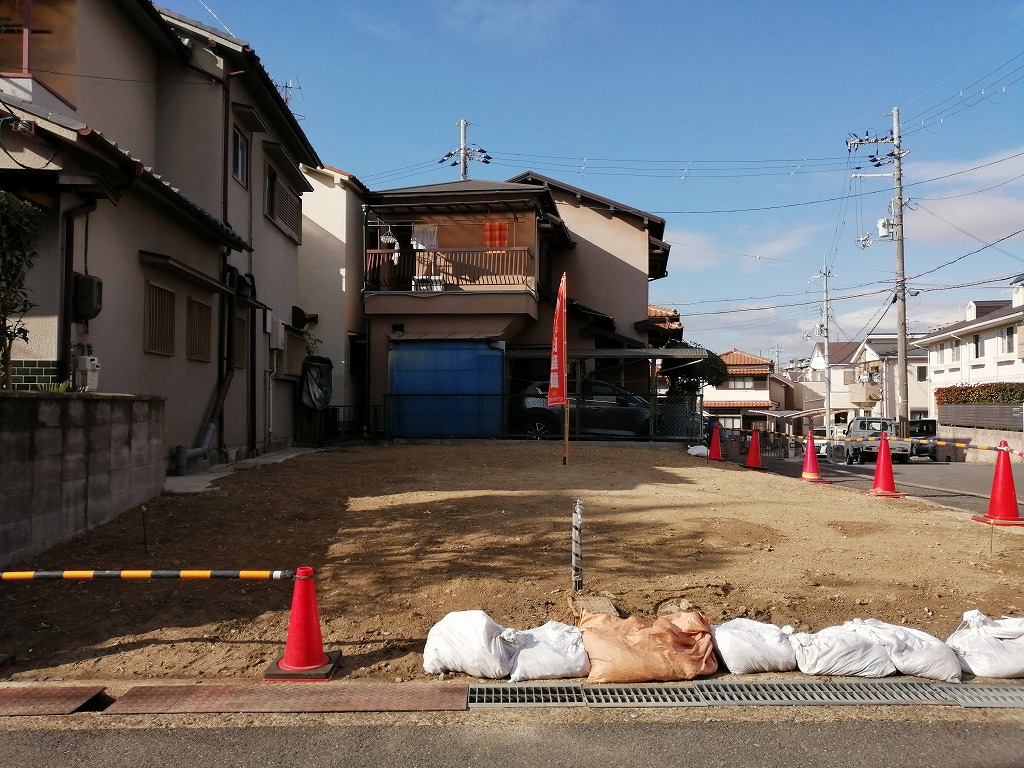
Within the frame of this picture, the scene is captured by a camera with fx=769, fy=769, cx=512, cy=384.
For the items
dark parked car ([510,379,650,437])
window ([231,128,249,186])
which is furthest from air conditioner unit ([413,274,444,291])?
window ([231,128,249,186])

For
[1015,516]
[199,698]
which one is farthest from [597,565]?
[1015,516]

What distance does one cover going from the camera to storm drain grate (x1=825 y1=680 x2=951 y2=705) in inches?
153

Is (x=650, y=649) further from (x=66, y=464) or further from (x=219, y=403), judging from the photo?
(x=219, y=403)

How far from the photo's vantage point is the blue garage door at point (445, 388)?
18.4 m

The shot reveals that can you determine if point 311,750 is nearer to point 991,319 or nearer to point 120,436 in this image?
point 120,436

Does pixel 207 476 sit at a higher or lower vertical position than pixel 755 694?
higher

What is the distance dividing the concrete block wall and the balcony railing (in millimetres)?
12443

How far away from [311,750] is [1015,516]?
8062 millimetres

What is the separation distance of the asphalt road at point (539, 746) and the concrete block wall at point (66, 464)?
2.62m

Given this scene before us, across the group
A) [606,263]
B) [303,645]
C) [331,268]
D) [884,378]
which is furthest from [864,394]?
[303,645]

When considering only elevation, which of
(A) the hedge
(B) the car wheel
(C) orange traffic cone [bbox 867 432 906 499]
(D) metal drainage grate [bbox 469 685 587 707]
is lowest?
(D) metal drainage grate [bbox 469 685 587 707]

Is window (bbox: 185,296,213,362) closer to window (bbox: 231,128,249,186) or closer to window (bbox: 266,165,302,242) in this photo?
window (bbox: 231,128,249,186)

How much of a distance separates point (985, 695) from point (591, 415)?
46.5 feet

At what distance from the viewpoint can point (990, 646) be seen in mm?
4270
